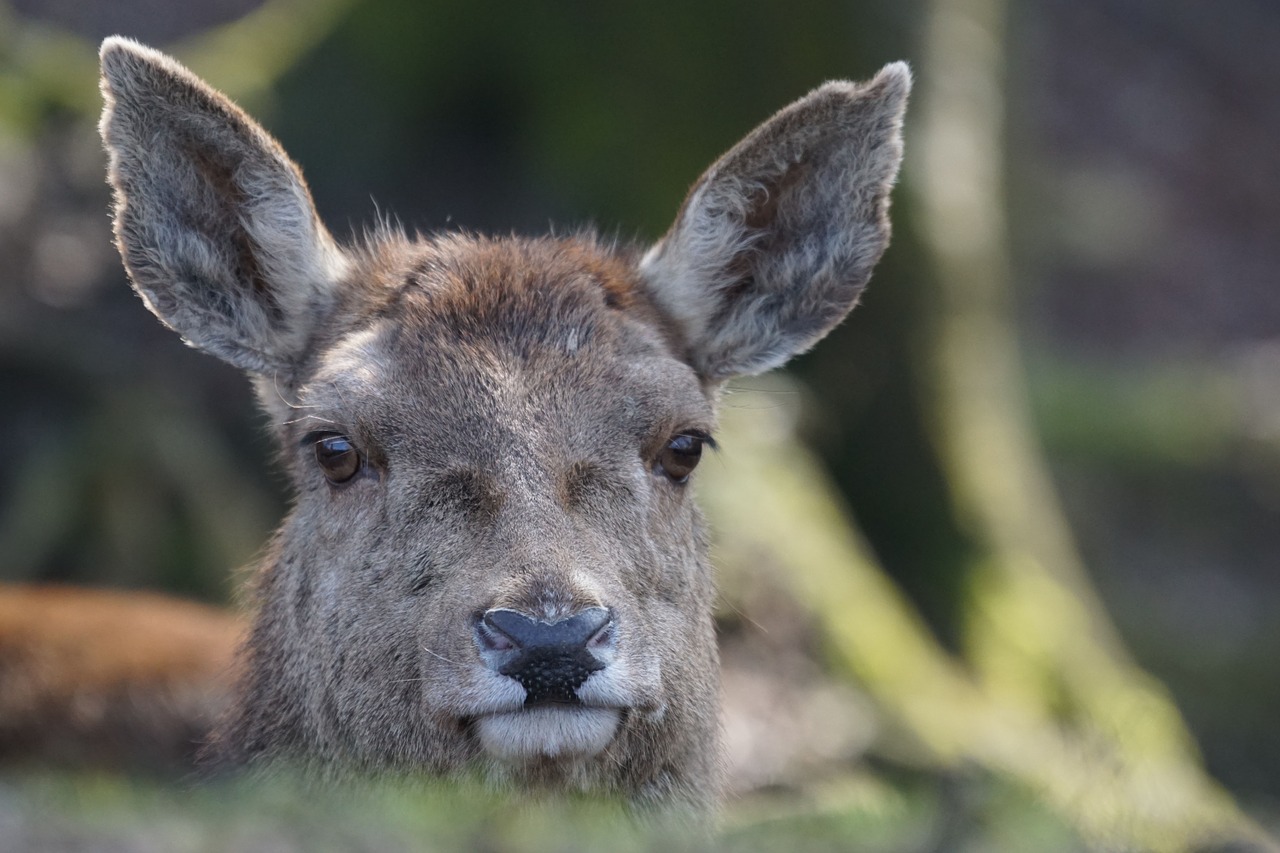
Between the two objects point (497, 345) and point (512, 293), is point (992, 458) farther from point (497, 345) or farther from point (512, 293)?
point (497, 345)

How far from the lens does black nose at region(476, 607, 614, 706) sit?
4863 mm

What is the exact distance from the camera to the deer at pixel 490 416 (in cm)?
520

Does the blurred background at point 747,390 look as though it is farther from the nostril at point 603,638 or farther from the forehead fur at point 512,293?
the nostril at point 603,638

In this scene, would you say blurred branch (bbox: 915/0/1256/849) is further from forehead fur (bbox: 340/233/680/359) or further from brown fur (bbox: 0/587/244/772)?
brown fur (bbox: 0/587/244/772)

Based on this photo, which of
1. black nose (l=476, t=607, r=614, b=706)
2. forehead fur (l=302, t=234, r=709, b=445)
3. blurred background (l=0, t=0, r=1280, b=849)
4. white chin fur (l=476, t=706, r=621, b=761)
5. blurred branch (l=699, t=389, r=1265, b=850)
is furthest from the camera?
blurred background (l=0, t=0, r=1280, b=849)

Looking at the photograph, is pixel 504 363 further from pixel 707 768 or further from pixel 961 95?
pixel 961 95

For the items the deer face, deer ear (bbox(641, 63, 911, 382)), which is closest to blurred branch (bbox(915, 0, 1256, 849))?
deer ear (bbox(641, 63, 911, 382))

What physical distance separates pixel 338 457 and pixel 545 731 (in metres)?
1.58

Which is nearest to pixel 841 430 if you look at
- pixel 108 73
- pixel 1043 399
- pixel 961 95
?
pixel 961 95

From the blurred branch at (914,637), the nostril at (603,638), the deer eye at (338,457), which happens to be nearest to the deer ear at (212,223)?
the deer eye at (338,457)

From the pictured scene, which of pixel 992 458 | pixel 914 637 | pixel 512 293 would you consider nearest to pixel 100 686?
pixel 512 293

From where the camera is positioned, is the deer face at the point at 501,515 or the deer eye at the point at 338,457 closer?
the deer face at the point at 501,515

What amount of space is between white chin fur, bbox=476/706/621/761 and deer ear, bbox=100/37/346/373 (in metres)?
2.29

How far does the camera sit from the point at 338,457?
19.5 ft
